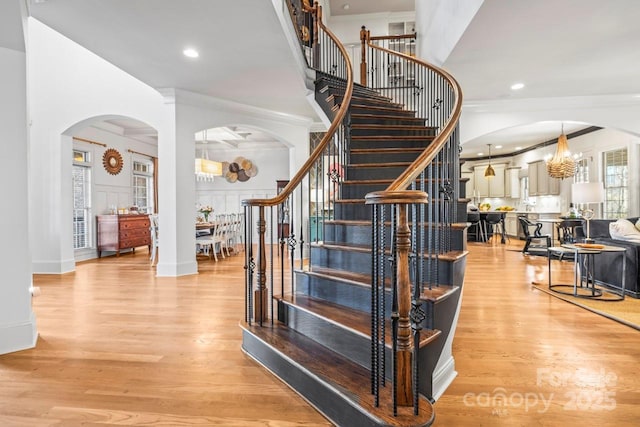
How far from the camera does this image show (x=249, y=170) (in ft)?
33.5

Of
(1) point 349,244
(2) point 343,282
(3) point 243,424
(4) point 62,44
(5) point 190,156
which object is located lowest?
(3) point 243,424

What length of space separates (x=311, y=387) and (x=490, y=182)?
11763 mm

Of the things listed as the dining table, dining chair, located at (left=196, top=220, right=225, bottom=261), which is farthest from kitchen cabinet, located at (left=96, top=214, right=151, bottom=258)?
the dining table

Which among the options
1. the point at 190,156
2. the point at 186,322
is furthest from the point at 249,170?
the point at 186,322

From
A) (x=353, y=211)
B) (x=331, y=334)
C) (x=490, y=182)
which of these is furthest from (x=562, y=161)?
(x=331, y=334)

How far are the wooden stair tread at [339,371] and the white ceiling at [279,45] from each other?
276 centimetres

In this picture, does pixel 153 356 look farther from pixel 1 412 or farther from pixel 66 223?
pixel 66 223

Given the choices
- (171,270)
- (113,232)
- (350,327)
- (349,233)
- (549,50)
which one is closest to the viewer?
(350,327)

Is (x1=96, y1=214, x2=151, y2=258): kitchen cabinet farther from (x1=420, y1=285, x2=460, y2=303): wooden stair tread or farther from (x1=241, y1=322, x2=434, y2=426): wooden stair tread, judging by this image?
(x1=420, y1=285, x2=460, y2=303): wooden stair tread

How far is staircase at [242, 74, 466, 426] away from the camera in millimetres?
1615

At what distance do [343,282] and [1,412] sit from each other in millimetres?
2016

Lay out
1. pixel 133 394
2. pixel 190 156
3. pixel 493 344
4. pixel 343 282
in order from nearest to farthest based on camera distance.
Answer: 1. pixel 133 394
2. pixel 343 282
3. pixel 493 344
4. pixel 190 156

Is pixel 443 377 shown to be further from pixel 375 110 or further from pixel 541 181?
pixel 541 181

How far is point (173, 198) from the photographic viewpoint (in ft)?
17.0
